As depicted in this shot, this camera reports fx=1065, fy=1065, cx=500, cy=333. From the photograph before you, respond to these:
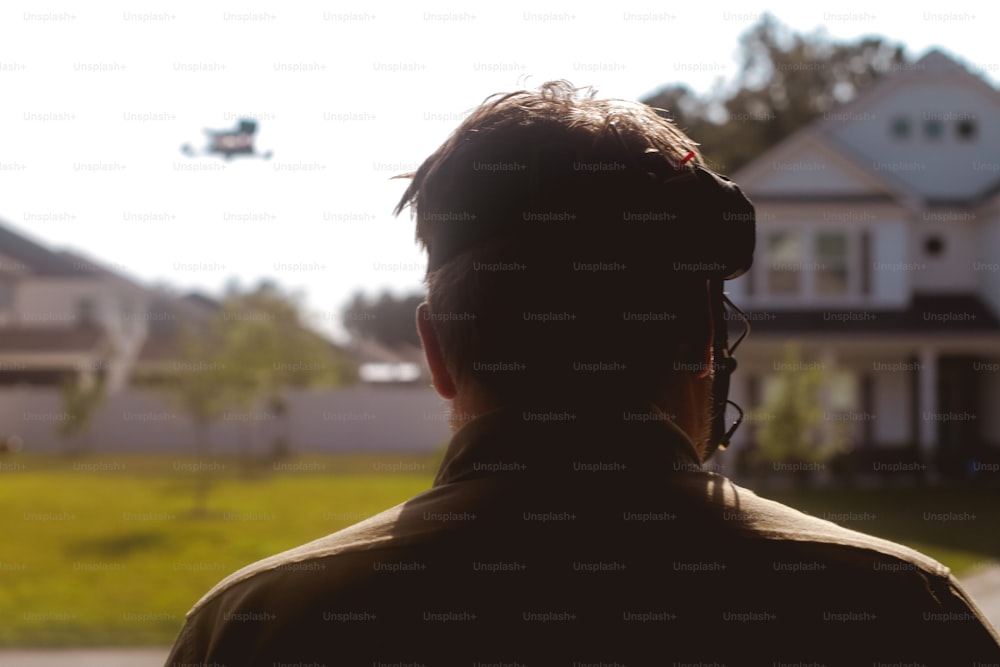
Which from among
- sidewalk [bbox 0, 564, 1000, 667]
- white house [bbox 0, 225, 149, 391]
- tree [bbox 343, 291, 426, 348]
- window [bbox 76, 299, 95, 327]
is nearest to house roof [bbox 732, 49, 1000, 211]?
sidewalk [bbox 0, 564, 1000, 667]

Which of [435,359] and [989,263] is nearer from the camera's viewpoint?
[435,359]

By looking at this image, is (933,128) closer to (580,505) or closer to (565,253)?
(565,253)

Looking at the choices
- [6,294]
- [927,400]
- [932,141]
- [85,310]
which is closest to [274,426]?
[85,310]

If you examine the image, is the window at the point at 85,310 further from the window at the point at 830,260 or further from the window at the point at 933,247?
the window at the point at 933,247

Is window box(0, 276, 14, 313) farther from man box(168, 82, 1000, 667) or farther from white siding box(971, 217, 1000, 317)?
man box(168, 82, 1000, 667)

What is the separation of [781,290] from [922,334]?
116 inches

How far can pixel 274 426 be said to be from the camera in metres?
35.7

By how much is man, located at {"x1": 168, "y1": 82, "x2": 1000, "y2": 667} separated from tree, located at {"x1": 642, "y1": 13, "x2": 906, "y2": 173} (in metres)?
34.1

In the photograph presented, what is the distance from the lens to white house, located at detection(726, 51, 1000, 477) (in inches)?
873

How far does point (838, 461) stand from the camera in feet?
70.8

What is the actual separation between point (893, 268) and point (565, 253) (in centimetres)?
2267

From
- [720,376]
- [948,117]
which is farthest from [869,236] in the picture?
[720,376]

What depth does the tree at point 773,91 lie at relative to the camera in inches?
1401

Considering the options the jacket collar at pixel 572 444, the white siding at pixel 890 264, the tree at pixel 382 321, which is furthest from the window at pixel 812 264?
the tree at pixel 382 321
